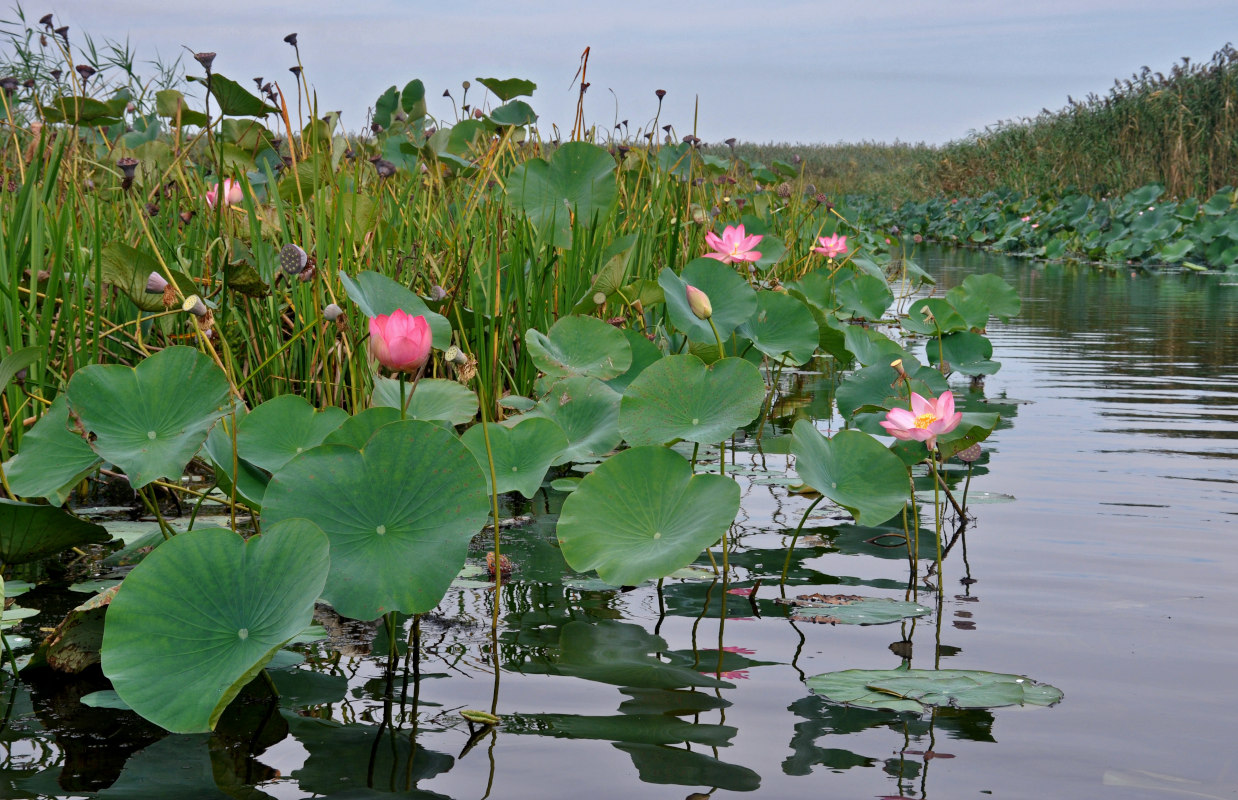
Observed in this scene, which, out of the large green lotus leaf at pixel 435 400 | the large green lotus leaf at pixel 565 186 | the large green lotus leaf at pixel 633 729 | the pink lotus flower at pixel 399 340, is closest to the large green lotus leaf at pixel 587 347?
the large green lotus leaf at pixel 435 400

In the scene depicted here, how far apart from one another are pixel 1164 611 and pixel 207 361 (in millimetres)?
1287

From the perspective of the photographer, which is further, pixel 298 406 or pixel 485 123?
pixel 485 123

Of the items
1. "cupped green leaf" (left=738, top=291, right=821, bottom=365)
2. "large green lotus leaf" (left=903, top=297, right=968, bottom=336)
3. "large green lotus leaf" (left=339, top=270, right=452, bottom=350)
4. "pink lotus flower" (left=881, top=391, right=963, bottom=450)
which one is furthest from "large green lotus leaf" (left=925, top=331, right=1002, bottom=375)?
"large green lotus leaf" (left=339, top=270, right=452, bottom=350)

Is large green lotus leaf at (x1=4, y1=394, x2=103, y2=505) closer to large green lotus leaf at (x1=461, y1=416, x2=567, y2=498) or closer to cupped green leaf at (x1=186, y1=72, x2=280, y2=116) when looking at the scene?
large green lotus leaf at (x1=461, y1=416, x2=567, y2=498)

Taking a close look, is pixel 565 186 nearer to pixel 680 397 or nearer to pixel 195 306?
pixel 680 397

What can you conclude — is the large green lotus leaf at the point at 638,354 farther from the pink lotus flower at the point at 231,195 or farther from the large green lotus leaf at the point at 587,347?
the pink lotus flower at the point at 231,195

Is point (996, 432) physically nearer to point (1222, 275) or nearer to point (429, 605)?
point (429, 605)

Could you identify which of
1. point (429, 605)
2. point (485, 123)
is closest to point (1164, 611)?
point (429, 605)

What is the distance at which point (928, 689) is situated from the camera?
1.11m

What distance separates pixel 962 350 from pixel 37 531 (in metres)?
2.62

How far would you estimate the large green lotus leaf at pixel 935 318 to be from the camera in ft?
9.86

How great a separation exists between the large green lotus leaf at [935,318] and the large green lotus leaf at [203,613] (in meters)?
2.19

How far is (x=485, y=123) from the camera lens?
3.67 meters

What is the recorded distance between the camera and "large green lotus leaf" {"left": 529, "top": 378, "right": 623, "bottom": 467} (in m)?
1.78
